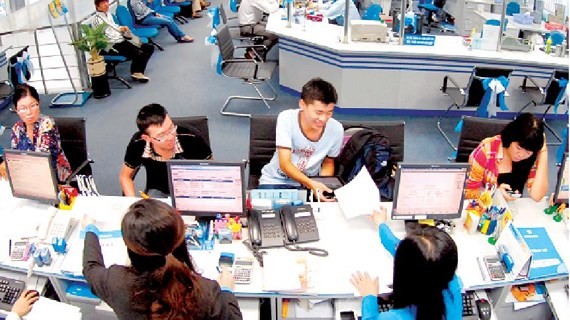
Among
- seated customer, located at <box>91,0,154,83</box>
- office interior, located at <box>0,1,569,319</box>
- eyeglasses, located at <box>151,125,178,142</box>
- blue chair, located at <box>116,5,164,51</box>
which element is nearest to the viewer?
eyeglasses, located at <box>151,125,178,142</box>

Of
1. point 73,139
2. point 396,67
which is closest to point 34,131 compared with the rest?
point 73,139

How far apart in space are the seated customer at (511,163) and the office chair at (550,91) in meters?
1.99

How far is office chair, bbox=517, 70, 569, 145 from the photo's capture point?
4949 mm

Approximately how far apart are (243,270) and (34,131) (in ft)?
5.92

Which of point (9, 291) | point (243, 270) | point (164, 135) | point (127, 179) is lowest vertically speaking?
point (9, 291)

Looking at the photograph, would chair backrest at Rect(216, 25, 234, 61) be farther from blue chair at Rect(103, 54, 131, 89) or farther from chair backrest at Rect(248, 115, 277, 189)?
chair backrest at Rect(248, 115, 277, 189)

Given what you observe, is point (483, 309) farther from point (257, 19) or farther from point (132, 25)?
point (132, 25)

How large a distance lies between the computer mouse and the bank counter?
11.3 ft

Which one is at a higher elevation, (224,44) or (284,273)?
(224,44)

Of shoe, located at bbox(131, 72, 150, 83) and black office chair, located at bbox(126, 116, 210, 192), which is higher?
black office chair, located at bbox(126, 116, 210, 192)

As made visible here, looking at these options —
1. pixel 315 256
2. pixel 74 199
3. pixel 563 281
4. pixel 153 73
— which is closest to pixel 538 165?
pixel 563 281

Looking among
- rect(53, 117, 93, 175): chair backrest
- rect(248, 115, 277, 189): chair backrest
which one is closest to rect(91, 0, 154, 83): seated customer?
rect(53, 117, 93, 175): chair backrest

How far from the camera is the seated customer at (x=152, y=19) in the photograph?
8.06m

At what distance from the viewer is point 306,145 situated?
3.28 m
